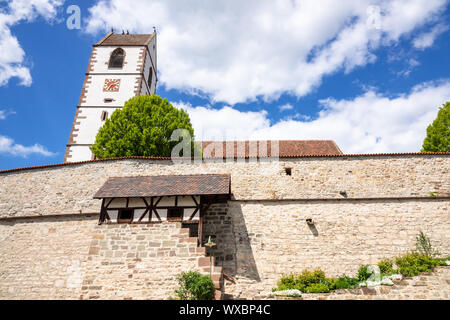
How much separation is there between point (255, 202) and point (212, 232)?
224 cm

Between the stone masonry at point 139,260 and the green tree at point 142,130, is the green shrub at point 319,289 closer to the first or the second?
the stone masonry at point 139,260

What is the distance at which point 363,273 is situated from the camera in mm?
10359

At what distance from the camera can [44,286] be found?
10727mm

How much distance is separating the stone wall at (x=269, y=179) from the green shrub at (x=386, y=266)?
2682 mm

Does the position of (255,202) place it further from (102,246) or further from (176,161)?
(102,246)

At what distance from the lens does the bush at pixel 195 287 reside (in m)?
8.14

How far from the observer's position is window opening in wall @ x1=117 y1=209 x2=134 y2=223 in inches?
403

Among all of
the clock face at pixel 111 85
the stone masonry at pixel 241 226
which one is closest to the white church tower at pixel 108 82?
the clock face at pixel 111 85

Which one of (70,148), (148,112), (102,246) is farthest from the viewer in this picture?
(70,148)

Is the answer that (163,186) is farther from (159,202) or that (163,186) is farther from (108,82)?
(108,82)
